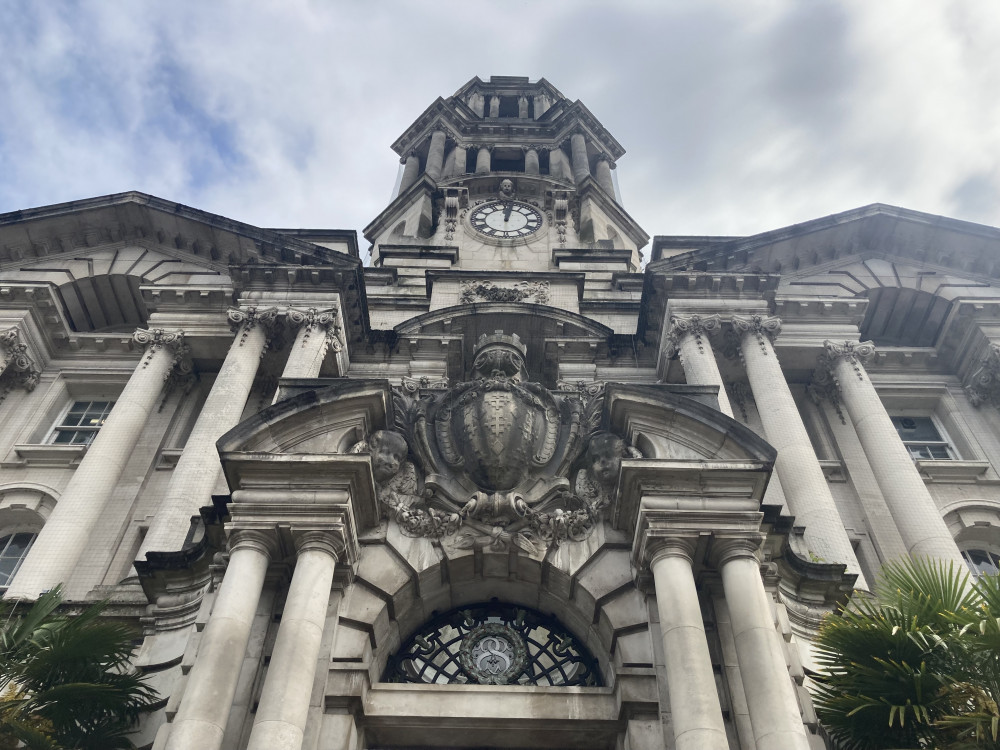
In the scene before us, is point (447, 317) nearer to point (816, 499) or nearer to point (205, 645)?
point (816, 499)

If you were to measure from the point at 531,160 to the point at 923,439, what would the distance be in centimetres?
2523

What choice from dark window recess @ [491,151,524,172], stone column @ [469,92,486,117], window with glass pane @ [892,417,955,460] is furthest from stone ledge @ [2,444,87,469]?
stone column @ [469,92,486,117]

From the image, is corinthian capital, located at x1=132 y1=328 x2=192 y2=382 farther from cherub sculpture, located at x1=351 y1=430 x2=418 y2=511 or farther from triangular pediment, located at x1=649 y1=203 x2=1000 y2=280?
triangular pediment, located at x1=649 y1=203 x2=1000 y2=280

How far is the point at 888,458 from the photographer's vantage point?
19141 mm

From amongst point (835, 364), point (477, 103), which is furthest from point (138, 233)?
point (477, 103)

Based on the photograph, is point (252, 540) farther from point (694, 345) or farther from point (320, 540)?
point (694, 345)

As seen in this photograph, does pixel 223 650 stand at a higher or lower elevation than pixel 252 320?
lower

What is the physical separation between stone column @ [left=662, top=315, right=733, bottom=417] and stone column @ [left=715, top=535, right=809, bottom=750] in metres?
8.21

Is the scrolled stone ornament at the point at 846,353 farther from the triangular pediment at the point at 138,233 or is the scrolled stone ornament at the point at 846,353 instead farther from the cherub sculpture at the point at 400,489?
the triangular pediment at the point at 138,233

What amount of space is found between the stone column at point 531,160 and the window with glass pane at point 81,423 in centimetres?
2411

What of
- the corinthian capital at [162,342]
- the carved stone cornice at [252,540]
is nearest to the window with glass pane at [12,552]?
the corinthian capital at [162,342]

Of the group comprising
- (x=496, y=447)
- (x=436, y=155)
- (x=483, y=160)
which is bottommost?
(x=496, y=447)

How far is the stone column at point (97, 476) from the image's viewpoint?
16.7 meters

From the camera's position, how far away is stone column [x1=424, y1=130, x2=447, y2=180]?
1636 inches
